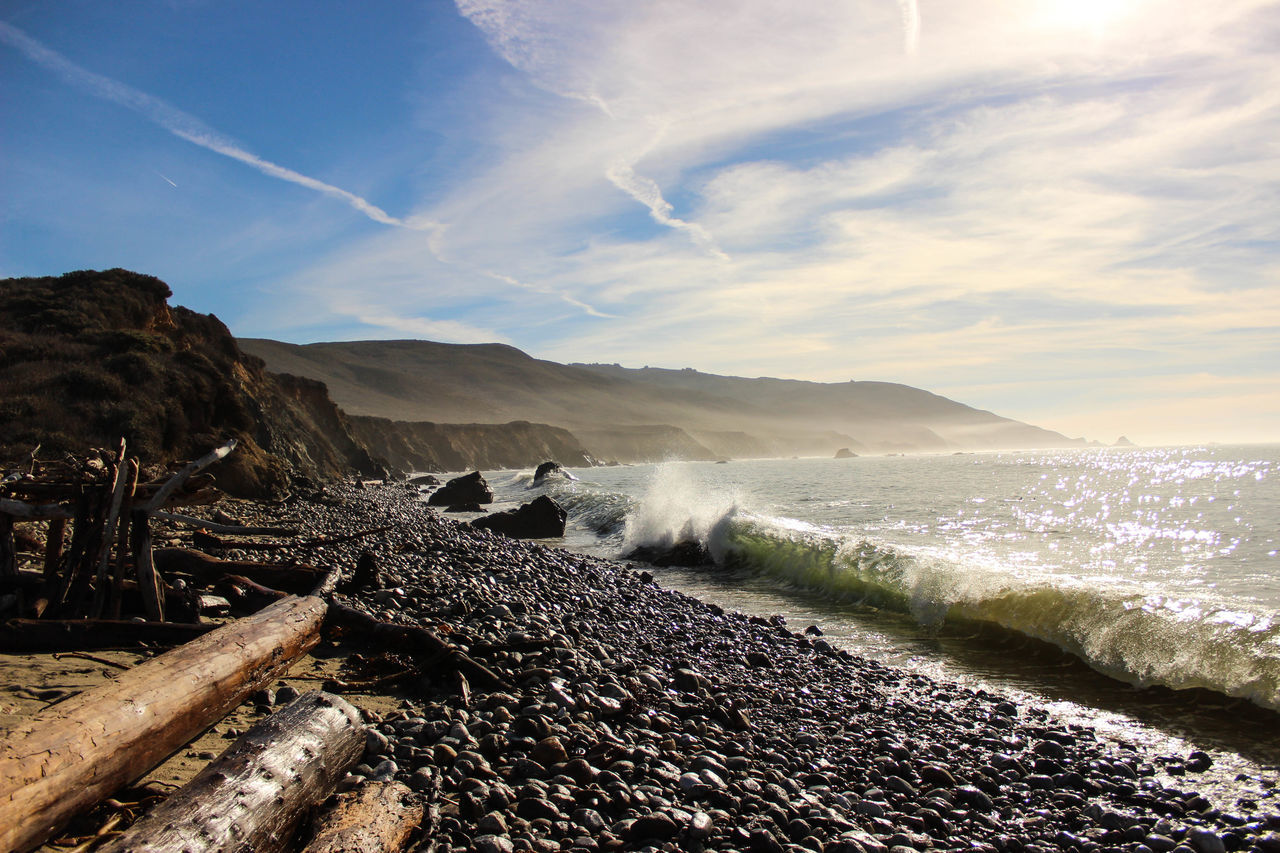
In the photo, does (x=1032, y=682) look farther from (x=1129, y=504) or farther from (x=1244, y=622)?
(x=1129, y=504)

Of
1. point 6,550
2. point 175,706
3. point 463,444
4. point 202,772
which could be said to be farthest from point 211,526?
point 463,444

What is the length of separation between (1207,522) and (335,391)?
471 feet

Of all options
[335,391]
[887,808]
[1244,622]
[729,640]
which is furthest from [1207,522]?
[335,391]

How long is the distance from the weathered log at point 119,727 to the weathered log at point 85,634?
1033mm

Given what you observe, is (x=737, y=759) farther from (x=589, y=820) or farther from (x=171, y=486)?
(x=171, y=486)

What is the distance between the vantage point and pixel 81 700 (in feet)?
12.0

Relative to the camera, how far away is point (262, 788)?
327 cm

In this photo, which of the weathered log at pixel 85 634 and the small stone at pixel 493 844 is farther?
the weathered log at pixel 85 634

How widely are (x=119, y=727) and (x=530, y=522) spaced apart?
19.1m

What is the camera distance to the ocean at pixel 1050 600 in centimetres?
718

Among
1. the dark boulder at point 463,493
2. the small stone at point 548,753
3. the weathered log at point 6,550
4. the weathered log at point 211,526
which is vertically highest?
the weathered log at point 211,526

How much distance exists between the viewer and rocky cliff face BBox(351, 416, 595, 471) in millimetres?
75975

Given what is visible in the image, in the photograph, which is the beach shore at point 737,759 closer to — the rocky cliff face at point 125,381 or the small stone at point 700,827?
the small stone at point 700,827

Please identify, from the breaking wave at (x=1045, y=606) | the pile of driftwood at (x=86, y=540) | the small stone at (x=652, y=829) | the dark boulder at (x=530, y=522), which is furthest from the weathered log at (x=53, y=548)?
the dark boulder at (x=530, y=522)
